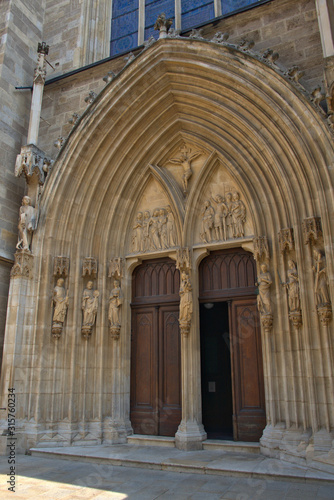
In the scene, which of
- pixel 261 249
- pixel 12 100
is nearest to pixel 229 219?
pixel 261 249

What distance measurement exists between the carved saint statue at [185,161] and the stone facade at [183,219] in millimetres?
33

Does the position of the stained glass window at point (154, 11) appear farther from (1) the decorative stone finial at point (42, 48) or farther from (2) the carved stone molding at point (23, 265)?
(2) the carved stone molding at point (23, 265)

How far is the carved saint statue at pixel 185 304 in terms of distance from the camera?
24.2 ft

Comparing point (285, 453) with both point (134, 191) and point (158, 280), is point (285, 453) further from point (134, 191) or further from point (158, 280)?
point (134, 191)

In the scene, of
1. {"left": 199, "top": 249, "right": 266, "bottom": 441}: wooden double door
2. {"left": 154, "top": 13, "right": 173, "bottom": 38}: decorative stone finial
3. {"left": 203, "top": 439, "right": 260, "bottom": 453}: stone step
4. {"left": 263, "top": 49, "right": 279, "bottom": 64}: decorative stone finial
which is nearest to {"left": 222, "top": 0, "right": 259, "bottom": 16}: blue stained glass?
{"left": 154, "top": 13, "right": 173, "bottom": 38}: decorative stone finial

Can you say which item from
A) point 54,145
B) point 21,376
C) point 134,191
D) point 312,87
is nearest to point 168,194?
point 134,191

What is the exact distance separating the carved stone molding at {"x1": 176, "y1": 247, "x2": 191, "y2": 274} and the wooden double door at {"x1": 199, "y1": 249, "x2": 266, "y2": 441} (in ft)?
1.31

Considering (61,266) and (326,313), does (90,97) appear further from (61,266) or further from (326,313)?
(326,313)

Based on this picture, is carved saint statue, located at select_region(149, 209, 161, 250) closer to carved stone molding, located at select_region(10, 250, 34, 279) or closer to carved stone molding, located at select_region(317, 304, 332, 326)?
carved stone molding, located at select_region(10, 250, 34, 279)

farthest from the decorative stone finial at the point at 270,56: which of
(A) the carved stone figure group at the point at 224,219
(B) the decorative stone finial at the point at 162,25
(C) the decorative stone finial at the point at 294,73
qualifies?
(A) the carved stone figure group at the point at 224,219

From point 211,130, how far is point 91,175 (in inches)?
96.9

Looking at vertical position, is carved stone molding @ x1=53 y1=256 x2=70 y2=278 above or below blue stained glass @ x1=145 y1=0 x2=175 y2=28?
below

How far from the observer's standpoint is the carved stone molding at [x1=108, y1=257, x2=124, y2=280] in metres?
8.24

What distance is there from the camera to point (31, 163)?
8086 mm
